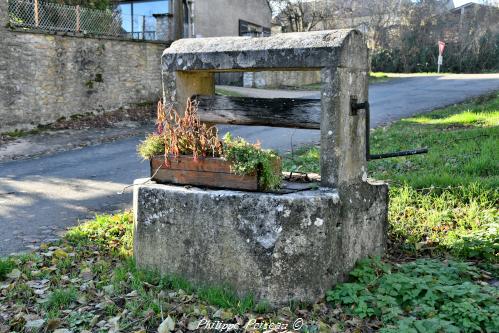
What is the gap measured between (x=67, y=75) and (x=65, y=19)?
5.38 feet

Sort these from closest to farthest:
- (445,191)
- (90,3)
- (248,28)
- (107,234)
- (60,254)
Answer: (60,254)
(107,234)
(445,191)
(90,3)
(248,28)

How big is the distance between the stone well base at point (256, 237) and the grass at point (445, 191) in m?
0.90

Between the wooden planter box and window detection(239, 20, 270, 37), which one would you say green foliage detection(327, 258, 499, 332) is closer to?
the wooden planter box

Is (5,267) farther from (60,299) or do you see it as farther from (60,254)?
(60,299)

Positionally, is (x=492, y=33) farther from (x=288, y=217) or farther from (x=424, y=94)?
(x=288, y=217)

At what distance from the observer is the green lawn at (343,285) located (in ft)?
10.3

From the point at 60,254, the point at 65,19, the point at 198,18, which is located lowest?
the point at 60,254

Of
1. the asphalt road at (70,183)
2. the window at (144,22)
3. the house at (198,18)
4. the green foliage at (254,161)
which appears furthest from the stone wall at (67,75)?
the green foliage at (254,161)

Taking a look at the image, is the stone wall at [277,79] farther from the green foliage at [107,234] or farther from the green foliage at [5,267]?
the green foliage at [5,267]

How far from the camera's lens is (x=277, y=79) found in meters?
22.8

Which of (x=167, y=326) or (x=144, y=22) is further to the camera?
(x=144, y=22)

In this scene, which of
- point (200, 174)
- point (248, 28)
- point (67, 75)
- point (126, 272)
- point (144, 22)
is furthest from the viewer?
point (248, 28)

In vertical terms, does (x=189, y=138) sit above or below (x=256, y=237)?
above

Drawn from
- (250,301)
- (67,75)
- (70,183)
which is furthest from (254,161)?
(67,75)
